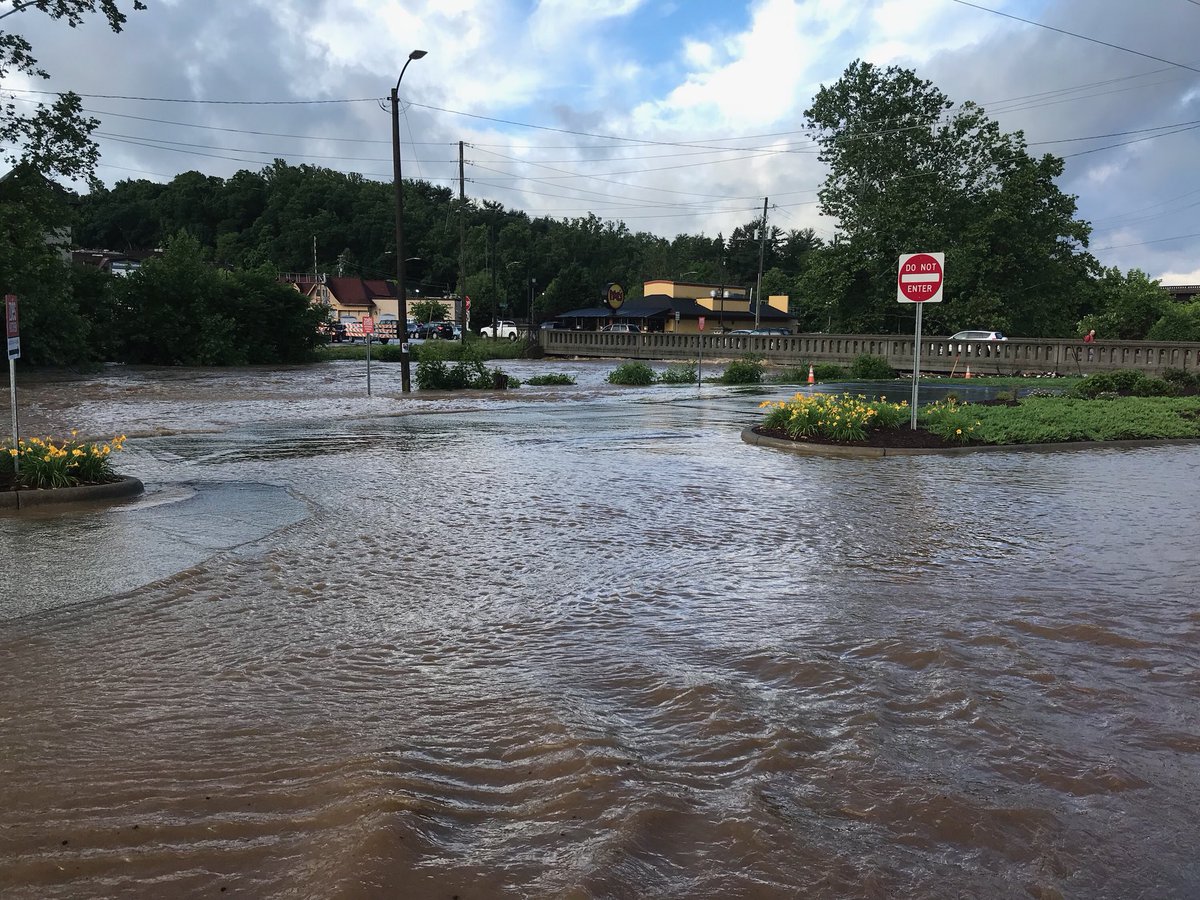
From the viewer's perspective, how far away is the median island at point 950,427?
1562 cm

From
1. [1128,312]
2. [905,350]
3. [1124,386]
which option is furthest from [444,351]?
[1128,312]

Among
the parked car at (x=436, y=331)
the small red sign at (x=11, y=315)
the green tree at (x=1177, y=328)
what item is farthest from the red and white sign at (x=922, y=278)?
the parked car at (x=436, y=331)

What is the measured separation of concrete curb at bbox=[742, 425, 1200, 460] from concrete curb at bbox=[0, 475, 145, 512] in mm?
9683

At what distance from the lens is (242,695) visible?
16.0ft

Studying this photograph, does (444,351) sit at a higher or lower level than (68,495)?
higher

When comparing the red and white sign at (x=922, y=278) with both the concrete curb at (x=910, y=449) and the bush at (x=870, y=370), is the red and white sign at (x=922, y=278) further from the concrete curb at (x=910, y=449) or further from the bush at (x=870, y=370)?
the bush at (x=870, y=370)

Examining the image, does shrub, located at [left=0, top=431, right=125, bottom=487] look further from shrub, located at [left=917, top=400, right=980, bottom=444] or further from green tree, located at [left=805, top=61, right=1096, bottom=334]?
green tree, located at [left=805, top=61, right=1096, bottom=334]

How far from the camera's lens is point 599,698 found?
4.89 meters

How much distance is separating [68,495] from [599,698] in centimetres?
795

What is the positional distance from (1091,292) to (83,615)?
68.2 m

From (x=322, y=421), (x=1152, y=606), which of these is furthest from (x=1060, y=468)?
(x=322, y=421)

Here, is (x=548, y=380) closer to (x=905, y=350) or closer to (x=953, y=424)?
(x=953, y=424)

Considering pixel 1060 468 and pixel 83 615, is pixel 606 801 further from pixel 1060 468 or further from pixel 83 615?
pixel 1060 468

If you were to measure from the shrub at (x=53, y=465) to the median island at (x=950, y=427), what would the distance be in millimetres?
10040
